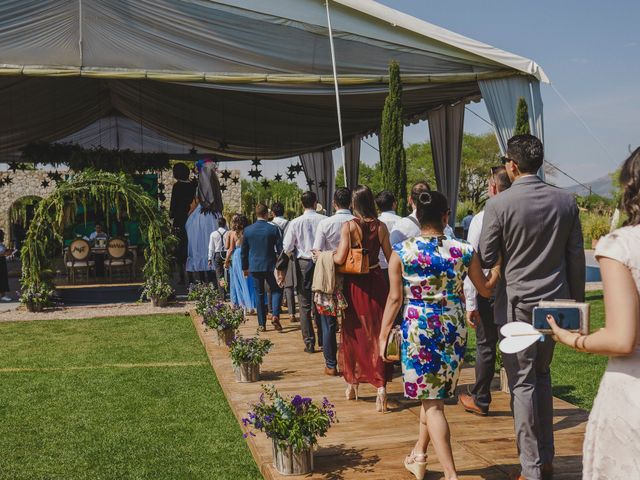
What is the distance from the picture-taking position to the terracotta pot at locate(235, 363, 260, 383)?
688cm

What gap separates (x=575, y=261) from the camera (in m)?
3.98

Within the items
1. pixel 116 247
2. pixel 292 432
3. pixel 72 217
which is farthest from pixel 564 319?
pixel 116 247

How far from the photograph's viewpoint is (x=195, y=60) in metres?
12.9

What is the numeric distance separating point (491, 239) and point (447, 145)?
1274 cm

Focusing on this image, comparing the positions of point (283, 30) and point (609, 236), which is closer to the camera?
point (609, 236)

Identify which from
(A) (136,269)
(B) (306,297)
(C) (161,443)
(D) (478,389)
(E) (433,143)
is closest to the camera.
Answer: (C) (161,443)

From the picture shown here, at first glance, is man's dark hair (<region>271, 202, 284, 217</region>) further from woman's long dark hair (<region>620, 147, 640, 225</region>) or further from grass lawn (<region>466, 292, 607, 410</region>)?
woman's long dark hair (<region>620, 147, 640, 225</region>)

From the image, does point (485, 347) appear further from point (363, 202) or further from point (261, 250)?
point (261, 250)

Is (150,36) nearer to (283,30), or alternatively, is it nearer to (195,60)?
(195,60)

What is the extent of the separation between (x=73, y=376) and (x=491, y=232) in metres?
5.21

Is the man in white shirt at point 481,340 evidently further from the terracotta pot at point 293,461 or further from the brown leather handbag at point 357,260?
the terracotta pot at point 293,461

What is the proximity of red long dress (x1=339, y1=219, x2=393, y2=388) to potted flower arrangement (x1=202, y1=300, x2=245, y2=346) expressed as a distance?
9.17 ft

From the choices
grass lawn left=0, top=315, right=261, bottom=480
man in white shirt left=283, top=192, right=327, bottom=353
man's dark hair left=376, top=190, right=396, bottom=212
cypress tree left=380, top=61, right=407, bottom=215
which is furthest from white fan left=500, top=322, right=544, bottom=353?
cypress tree left=380, top=61, right=407, bottom=215

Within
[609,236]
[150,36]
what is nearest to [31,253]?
[150,36]
